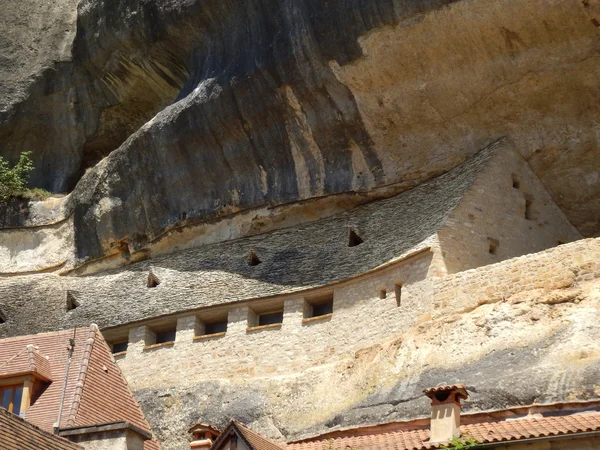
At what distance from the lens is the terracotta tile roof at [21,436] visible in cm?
1403

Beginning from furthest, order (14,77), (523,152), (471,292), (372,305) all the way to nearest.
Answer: (14,77)
(523,152)
(372,305)
(471,292)

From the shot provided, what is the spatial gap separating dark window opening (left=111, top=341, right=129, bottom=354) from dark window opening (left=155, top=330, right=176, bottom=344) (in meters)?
0.81

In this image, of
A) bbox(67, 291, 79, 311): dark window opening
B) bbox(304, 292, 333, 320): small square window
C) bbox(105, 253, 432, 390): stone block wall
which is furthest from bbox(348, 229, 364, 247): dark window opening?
bbox(67, 291, 79, 311): dark window opening

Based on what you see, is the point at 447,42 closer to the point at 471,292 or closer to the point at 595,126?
the point at 595,126

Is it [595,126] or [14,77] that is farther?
[14,77]

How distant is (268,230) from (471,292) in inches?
298

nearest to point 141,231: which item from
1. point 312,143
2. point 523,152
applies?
point 312,143

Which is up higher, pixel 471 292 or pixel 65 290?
pixel 65 290

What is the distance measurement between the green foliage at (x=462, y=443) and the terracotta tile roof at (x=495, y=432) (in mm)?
87

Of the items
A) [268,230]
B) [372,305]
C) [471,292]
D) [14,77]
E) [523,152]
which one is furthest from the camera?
[14,77]

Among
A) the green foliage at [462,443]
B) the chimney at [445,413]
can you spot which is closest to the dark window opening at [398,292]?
the chimney at [445,413]

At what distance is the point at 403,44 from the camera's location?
84.2 feet

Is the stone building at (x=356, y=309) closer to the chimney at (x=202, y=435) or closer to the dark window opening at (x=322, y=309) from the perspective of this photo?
the dark window opening at (x=322, y=309)

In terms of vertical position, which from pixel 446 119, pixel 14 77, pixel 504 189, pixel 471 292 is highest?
pixel 14 77
